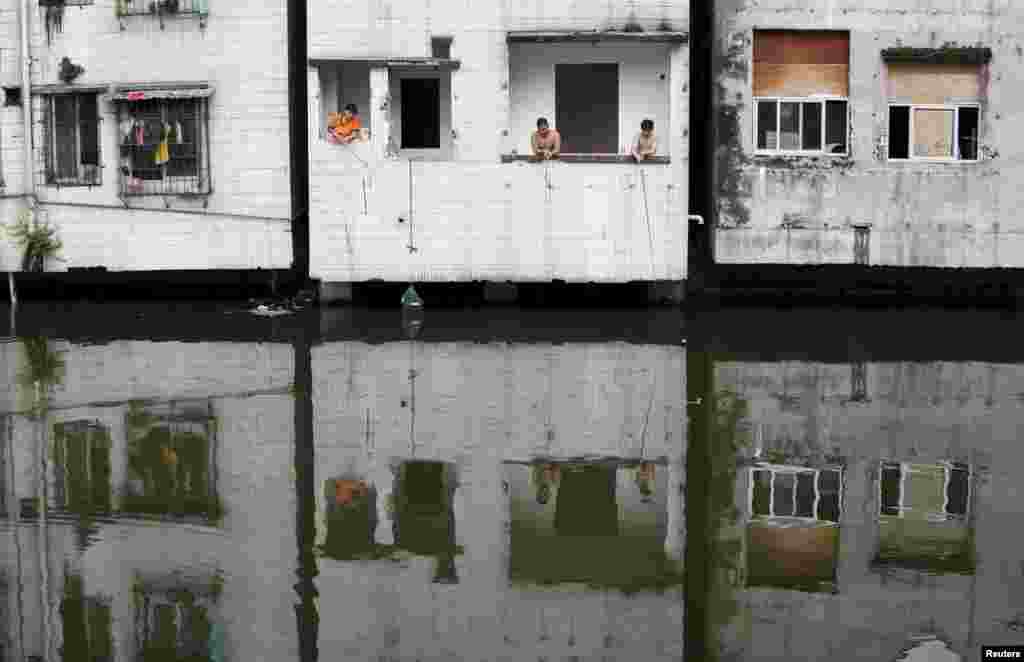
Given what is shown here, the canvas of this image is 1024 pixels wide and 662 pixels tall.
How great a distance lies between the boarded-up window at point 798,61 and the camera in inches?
798

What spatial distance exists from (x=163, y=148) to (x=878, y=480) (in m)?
12.5

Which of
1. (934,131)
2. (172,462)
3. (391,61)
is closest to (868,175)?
(934,131)

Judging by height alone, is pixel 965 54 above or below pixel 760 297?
above

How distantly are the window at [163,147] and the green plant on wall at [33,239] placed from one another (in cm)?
119

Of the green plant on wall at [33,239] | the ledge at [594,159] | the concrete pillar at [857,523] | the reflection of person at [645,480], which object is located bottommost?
the concrete pillar at [857,523]

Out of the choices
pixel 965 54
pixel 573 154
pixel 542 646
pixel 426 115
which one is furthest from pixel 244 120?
pixel 542 646

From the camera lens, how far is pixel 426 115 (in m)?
20.8

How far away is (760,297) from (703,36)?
3863 mm

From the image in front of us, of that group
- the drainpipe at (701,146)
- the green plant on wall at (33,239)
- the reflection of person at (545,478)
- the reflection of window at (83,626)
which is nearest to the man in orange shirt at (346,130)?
the green plant on wall at (33,239)

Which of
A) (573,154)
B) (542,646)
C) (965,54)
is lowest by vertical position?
(542,646)

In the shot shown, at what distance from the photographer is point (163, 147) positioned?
20156 mm

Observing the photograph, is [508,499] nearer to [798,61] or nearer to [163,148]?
[163,148]

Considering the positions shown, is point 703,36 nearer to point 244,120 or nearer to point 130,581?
point 244,120

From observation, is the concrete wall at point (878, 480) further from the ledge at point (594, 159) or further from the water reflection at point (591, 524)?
the ledge at point (594, 159)
